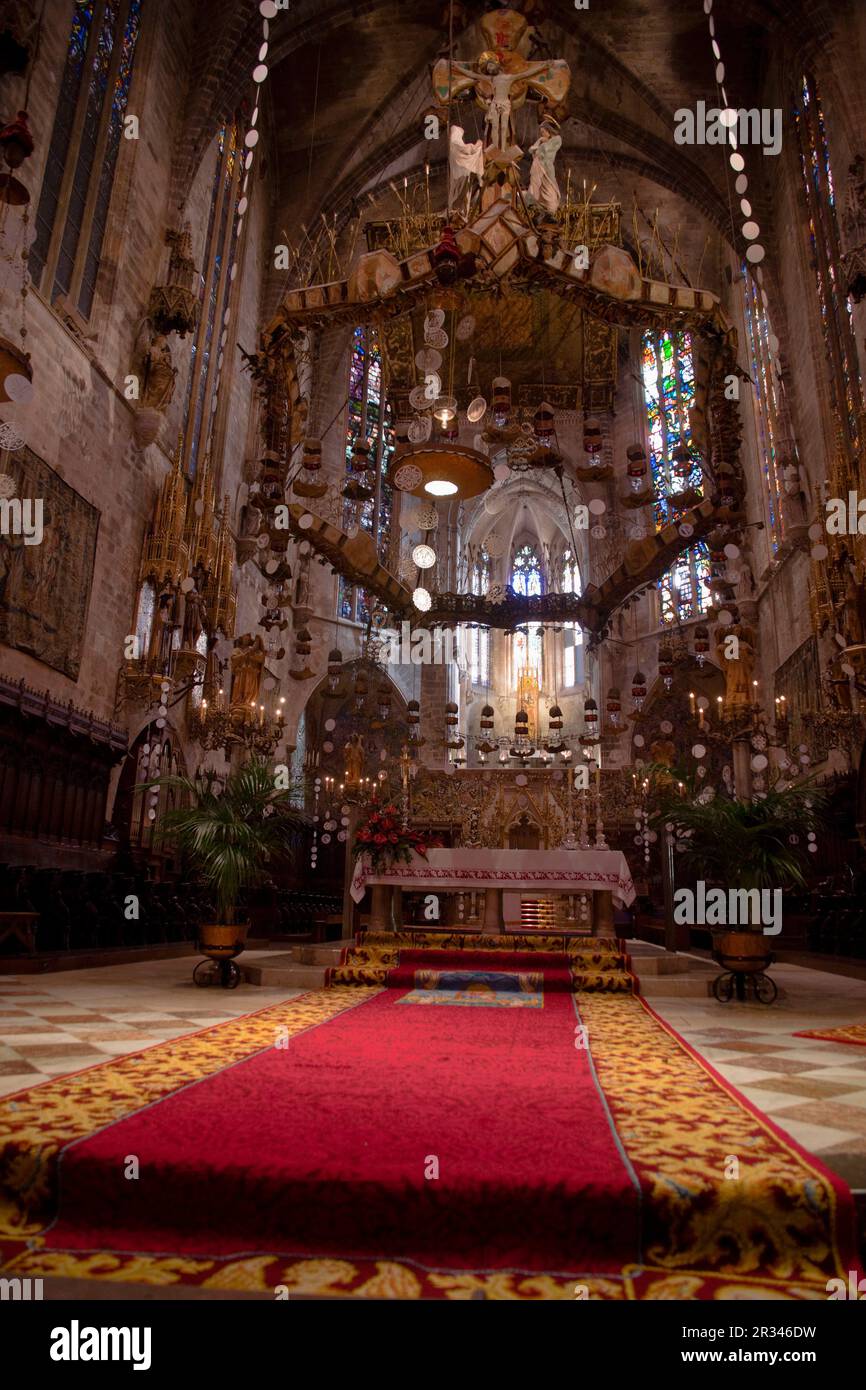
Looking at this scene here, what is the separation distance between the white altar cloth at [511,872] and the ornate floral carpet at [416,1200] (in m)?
5.34

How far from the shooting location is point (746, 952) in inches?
274

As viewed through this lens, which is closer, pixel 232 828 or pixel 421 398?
pixel 232 828

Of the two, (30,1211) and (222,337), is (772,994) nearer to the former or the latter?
(30,1211)

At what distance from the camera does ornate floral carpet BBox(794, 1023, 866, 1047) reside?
16.9ft

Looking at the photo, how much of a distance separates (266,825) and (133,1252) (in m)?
5.21

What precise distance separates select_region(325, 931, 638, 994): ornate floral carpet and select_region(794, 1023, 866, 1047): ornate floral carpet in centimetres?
218

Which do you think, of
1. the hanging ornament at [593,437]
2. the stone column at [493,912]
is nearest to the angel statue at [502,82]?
the hanging ornament at [593,437]

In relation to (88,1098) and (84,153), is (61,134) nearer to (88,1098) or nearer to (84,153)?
(84,153)

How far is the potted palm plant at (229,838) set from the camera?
7258 millimetres

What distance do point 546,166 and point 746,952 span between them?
9322mm

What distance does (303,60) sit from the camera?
19672mm

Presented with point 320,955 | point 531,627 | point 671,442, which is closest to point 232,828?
point 320,955

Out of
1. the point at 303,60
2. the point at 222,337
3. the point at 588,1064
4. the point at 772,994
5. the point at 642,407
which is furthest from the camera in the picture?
the point at 642,407
